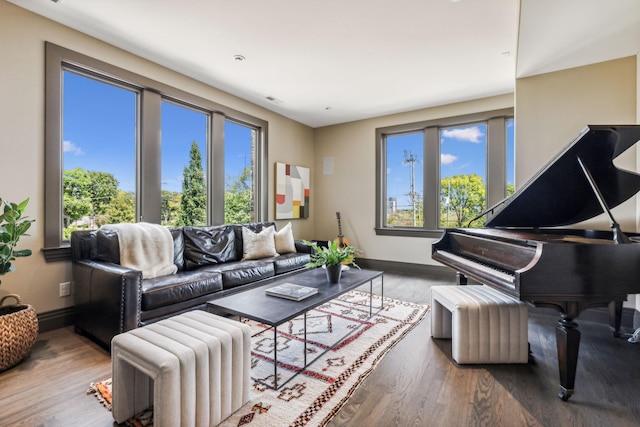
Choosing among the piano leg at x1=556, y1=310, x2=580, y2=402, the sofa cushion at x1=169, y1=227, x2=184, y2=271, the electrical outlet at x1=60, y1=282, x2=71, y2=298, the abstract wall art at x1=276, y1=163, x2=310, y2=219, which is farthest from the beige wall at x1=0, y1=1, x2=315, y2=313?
the piano leg at x1=556, y1=310, x2=580, y2=402

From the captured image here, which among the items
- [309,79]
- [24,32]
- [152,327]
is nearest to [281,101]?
[309,79]

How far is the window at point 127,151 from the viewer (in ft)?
9.07

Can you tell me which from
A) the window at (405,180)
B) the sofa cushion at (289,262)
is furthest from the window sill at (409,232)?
the sofa cushion at (289,262)

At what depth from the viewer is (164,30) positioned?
2834 mm

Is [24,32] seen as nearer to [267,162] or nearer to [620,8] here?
[267,162]

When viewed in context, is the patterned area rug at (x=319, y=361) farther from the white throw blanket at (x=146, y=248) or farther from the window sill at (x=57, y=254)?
the window sill at (x=57, y=254)

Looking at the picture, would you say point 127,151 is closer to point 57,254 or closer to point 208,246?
point 57,254

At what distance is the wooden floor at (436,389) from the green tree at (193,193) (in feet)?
6.01

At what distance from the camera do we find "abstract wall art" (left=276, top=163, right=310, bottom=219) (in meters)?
5.29

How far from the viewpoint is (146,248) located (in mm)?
2859

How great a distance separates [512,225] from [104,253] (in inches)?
147

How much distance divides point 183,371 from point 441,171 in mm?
4691

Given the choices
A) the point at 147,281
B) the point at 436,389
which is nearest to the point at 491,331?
the point at 436,389

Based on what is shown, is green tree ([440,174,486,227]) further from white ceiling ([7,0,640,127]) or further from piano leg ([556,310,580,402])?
piano leg ([556,310,580,402])
